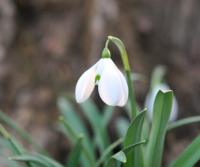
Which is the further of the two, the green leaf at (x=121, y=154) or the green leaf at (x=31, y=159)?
the green leaf at (x=31, y=159)

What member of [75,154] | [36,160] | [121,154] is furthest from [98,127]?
[121,154]

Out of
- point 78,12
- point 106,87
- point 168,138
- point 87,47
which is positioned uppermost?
point 78,12

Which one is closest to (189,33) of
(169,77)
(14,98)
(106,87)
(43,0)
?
(169,77)

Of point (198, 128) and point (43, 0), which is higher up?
point (43, 0)

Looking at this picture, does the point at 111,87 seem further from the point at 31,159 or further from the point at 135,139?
the point at 31,159

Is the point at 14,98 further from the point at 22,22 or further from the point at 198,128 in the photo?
the point at 198,128

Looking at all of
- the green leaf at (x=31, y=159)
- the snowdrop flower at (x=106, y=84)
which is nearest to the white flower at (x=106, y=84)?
the snowdrop flower at (x=106, y=84)

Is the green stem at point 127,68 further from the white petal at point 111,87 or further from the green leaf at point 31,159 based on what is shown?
the green leaf at point 31,159
